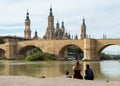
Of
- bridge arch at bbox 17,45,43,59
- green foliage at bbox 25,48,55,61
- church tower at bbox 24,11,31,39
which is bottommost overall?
green foliage at bbox 25,48,55,61

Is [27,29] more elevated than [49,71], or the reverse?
[27,29]

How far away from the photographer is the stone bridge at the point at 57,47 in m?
62.1

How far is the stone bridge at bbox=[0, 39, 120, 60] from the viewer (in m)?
62.1

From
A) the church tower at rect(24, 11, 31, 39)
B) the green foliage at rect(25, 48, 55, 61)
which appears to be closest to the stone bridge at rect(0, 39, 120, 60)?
the green foliage at rect(25, 48, 55, 61)

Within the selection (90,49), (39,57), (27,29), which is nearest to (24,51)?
(39,57)

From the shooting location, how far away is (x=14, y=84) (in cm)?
1099

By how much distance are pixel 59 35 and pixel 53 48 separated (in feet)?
132

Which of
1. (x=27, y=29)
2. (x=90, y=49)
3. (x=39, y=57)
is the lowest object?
(x=39, y=57)

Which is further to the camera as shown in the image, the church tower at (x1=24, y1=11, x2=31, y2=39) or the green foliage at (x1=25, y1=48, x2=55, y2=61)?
the church tower at (x1=24, y1=11, x2=31, y2=39)

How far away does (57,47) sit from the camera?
2717 inches

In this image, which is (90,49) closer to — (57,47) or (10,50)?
(57,47)

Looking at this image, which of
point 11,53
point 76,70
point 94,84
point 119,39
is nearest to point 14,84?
point 94,84

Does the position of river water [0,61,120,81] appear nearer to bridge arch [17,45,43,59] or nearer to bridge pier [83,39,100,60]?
bridge pier [83,39,100,60]

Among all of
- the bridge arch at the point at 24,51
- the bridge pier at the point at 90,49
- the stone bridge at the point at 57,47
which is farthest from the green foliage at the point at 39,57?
the bridge arch at the point at 24,51
